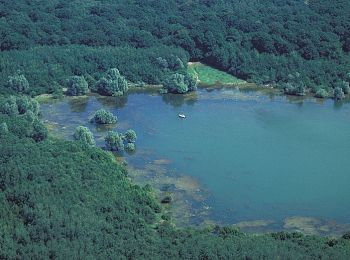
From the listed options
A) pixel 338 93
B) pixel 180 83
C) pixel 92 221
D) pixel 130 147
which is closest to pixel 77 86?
pixel 180 83

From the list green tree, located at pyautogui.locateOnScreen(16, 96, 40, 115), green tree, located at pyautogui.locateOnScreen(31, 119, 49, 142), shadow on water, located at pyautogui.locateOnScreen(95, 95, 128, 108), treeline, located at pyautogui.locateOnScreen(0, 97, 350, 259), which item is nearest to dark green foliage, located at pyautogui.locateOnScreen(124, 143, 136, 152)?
treeline, located at pyautogui.locateOnScreen(0, 97, 350, 259)

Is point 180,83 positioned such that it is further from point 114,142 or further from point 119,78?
point 114,142

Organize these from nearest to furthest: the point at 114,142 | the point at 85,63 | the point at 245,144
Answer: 1. the point at 114,142
2. the point at 245,144
3. the point at 85,63

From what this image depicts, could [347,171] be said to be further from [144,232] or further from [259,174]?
[144,232]

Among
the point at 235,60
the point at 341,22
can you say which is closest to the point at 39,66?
the point at 235,60

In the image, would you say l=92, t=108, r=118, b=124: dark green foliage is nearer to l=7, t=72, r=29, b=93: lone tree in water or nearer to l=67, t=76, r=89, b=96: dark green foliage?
l=67, t=76, r=89, b=96: dark green foliage
